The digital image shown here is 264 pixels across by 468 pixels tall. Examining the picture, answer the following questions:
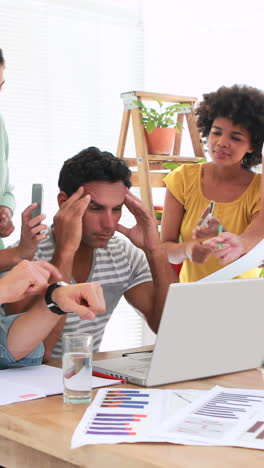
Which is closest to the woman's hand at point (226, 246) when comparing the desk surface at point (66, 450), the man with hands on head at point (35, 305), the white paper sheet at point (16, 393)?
the man with hands on head at point (35, 305)

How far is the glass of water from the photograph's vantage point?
134cm

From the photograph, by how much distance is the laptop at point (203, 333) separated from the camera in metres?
1.40

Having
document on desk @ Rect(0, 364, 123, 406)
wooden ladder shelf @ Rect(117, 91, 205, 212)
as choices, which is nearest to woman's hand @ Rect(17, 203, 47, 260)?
document on desk @ Rect(0, 364, 123, 406)

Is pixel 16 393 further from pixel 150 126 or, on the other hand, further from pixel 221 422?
pixel 150 126

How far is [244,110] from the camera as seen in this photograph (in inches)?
101

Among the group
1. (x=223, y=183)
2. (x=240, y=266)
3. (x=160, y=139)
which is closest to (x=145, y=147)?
(x=160, y=139)

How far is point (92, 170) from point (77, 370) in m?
0.92

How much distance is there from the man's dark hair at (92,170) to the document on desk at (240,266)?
1.77 feet

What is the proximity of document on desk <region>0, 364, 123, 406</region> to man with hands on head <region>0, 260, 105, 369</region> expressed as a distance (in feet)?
0.14

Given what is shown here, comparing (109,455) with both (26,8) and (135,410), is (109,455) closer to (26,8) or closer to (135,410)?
(135,410)

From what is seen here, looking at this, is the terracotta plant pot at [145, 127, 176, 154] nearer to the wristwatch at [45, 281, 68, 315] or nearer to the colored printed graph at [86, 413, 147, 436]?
the wristwatch at [45, 281, 68, 315]

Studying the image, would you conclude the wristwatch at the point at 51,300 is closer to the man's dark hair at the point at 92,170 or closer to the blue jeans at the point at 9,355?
the blue jeans at the point at 9,355

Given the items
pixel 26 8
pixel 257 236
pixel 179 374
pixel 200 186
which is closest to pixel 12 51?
pixel 26 8

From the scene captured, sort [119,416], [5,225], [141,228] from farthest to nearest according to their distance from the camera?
1. [5,225]
2. [141,228]
3. [119,416]
